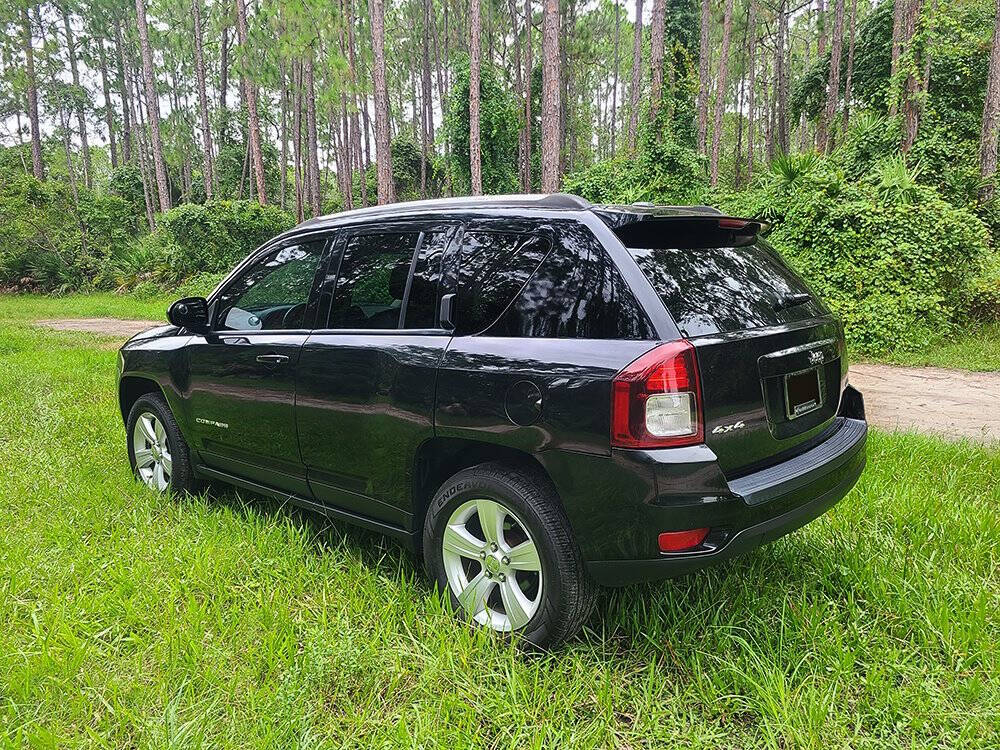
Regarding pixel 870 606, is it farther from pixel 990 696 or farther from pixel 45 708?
pixel 45 708

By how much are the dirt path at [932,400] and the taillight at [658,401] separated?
4.14 metres

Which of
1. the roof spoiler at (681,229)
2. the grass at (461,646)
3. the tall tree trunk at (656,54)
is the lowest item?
the grass at (461,646)

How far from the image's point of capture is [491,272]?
2.64 m

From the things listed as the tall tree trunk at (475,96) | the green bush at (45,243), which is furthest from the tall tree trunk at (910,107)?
the green bush at (45,243)

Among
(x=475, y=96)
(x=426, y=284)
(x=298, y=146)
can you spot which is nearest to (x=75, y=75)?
(x=298, y=146)

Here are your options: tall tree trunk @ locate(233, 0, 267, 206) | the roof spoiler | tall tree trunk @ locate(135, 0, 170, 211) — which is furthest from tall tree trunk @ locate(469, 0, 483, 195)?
the roof spoiler

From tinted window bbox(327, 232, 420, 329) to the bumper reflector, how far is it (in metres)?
1.46

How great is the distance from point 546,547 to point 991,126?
13.9 m

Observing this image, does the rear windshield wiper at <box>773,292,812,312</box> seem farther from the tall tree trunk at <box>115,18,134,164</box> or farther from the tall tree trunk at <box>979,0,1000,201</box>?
the tall tree trunk at <box>115,18,134,164</box>

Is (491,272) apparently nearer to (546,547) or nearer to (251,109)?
(546,547)

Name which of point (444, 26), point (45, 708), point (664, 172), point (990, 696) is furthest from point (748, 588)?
point (444, 26)

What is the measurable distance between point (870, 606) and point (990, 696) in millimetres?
548

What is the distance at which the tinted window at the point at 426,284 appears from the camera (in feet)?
9.17

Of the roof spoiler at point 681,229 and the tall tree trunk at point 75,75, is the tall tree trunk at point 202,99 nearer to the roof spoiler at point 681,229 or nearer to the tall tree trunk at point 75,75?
the tall tree trunk at point 75,75
